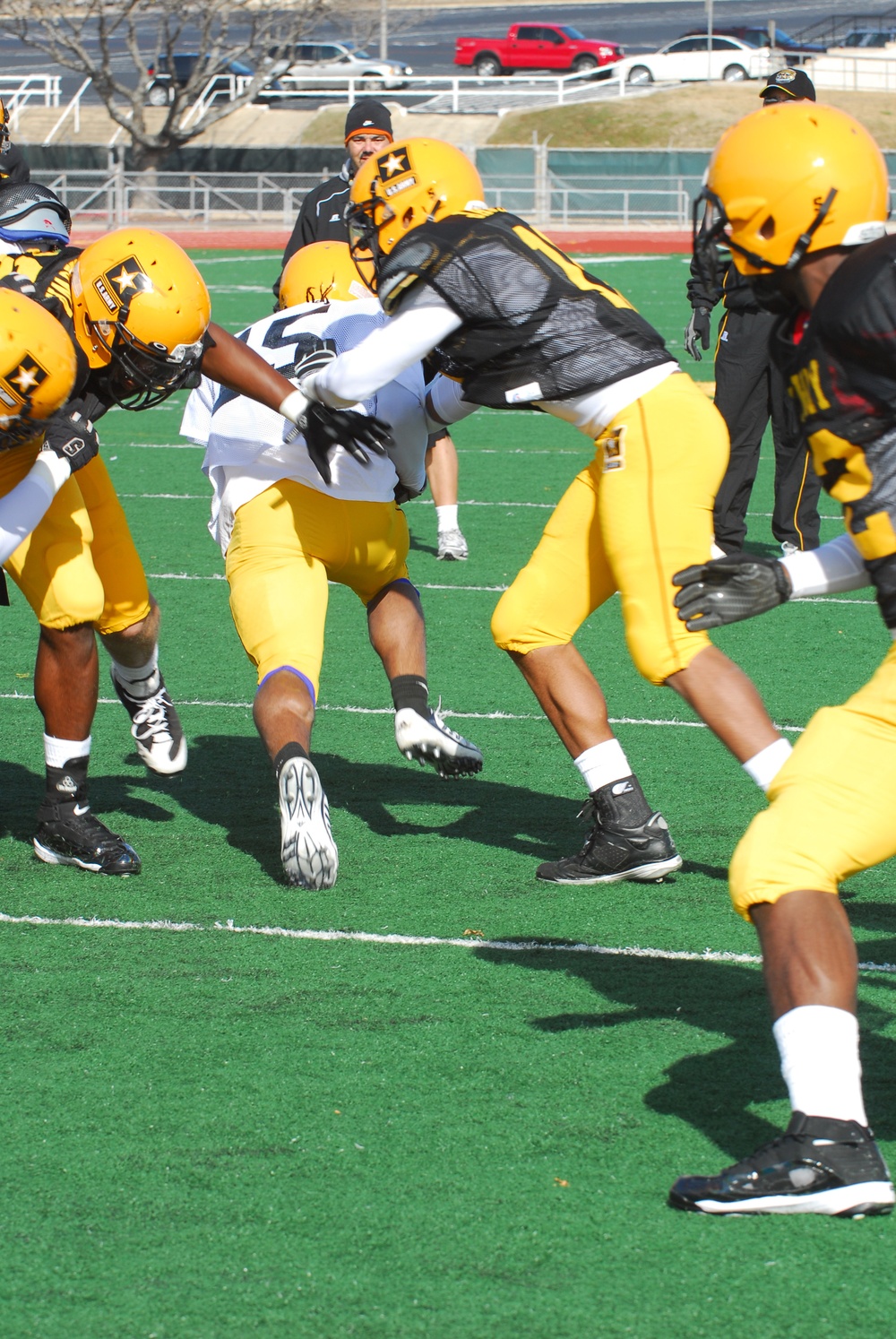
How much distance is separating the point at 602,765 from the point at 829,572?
152cm

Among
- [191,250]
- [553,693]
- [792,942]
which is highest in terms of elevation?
[792,942]

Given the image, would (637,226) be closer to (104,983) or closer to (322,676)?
(322,676)

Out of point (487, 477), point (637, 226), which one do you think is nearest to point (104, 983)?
point (487, 477)

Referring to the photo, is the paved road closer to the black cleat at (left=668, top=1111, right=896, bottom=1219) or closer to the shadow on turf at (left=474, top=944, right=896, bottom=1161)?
the shadow on turf at (left=474, top=944, right=896, bottom=1161)

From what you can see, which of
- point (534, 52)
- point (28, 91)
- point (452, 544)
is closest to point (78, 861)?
point (452, 544)

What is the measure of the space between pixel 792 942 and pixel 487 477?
853 cm

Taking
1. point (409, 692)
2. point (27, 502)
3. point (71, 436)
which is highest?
point (71, 436)

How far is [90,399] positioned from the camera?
451cm

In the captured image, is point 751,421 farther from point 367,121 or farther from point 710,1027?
point 710,1027

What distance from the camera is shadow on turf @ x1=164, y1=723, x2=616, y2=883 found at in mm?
4949

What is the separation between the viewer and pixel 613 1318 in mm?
2514

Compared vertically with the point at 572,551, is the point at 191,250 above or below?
below

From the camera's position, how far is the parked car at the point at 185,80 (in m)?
42.6

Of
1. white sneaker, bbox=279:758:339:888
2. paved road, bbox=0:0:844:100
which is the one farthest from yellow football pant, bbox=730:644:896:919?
paved road, bbox=0:0:844:100
